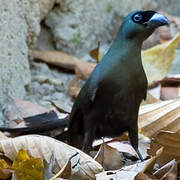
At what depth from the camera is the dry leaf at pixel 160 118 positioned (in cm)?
389

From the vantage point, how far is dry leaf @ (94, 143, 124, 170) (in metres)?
3.40

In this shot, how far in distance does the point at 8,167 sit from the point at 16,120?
1199mm

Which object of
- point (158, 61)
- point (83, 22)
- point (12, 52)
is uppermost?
point (83, 22)

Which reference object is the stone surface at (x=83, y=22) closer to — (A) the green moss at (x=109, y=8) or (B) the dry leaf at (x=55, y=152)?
(A) the green moss at (x=109, y=8)

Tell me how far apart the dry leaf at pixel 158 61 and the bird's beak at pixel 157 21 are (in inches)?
49.1

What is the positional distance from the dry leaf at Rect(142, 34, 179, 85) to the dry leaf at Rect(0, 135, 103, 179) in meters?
1.84

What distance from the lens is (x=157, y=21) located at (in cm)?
355

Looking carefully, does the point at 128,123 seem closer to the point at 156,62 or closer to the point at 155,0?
the point at 156,62

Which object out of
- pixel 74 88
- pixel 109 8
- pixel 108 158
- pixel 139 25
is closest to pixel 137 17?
pixel 139 25

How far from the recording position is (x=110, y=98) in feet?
11.8

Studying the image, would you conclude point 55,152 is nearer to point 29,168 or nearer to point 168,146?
point 29,168

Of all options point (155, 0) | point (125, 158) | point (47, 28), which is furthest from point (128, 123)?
point (155, 0)

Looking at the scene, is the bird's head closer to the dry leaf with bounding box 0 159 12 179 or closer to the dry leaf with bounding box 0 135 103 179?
the dry leaf with bounding box 0 135 103 179

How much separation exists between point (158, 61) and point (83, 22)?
988 millimetres
